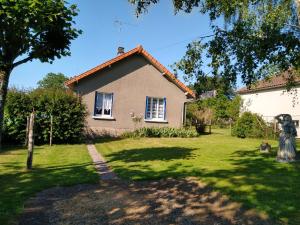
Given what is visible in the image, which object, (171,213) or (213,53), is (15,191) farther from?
(213,53)

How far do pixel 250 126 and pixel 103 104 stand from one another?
1119cm

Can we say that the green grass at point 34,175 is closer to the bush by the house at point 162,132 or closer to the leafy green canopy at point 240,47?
the leafy green canopy at point 240,47

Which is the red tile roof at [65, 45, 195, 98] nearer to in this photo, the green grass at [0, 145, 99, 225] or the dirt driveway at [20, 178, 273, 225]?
the green grass at [0, 145, 99, 225]

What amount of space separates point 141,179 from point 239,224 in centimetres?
372

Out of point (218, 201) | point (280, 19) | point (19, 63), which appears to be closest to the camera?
point (218, 201)

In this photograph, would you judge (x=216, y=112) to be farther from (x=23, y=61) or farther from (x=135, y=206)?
(x=135, y=206)

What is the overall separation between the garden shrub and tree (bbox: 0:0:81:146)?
18.4 metres

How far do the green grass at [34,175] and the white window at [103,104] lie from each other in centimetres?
939

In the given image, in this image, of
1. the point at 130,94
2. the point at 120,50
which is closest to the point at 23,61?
the point at 130,94

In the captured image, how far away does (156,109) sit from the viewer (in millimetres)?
24266

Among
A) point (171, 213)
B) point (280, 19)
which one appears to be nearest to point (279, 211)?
point (171, 213)

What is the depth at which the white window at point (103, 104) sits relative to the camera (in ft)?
73.7

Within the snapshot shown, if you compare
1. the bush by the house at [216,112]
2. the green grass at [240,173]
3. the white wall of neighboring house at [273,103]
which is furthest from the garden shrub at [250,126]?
the green grass at [240,173]

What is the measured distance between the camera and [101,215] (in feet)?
18.4
